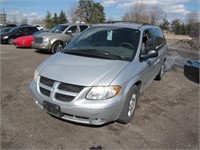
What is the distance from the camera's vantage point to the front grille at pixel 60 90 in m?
2.93

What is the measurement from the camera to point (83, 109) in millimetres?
2875

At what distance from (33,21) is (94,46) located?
92.4m

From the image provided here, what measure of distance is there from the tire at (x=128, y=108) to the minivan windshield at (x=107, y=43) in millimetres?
623

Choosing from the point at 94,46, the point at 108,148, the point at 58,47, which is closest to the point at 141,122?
the point at 108,148

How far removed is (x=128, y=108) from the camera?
3379 millimetres

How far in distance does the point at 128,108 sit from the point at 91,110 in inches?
31.0

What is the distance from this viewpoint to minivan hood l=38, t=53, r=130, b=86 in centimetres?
299

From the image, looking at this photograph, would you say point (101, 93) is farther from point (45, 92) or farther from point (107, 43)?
point (107, 43)

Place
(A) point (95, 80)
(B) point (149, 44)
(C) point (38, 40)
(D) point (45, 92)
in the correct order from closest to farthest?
(A) point (95, 80) < (D) point (45, 92) < (B) point (149, 44) < (C) point (38, 40)

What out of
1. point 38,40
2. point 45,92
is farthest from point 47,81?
point 38,40

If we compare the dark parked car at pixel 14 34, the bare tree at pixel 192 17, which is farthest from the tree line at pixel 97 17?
the dark parked car at pixel 14 34

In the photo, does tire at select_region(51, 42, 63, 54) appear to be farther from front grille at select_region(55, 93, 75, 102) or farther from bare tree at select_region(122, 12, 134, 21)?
bare tree at select_region(122, 12, 134, 21)

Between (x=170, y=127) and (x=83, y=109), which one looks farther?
(x=170, y=127)

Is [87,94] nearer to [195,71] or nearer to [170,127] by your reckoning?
[170,127]
